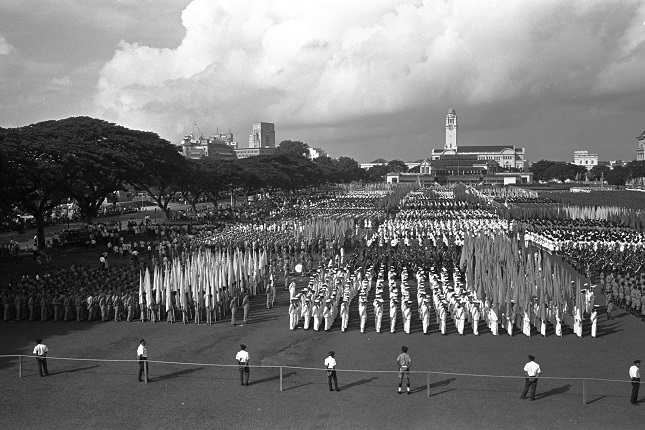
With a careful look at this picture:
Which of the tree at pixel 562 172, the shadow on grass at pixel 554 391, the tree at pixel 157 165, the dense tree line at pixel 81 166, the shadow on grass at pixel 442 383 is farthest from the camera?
the tree at pixel 562 172

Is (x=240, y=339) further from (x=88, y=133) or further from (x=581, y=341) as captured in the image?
(x=88, y=133)

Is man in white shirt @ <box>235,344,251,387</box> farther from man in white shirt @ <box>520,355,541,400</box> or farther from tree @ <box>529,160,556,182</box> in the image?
tree @ <box>529,160,556,182</box>

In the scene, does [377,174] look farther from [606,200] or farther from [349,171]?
[606,200]

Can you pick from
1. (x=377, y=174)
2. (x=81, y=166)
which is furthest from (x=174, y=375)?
(x=377, y=174)

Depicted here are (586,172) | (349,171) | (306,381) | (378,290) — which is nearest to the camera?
(306,381)

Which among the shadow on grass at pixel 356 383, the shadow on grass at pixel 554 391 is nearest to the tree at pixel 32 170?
the shadow on grass at pixel 356 383

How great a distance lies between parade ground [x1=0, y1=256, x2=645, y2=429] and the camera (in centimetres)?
1162

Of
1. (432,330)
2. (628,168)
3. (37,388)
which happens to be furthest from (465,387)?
(628,168)

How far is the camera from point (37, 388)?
43.7 ft

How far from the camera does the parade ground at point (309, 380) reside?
1162cm

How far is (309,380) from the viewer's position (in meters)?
13.7

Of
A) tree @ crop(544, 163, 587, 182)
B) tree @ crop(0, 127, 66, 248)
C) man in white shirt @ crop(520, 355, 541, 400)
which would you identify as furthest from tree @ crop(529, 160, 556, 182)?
man in white shirt @ crop(520, 355, 541, 400)

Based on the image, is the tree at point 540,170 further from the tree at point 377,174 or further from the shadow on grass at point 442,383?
the shadow on grass at point 442,383

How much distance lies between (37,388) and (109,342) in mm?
3654
